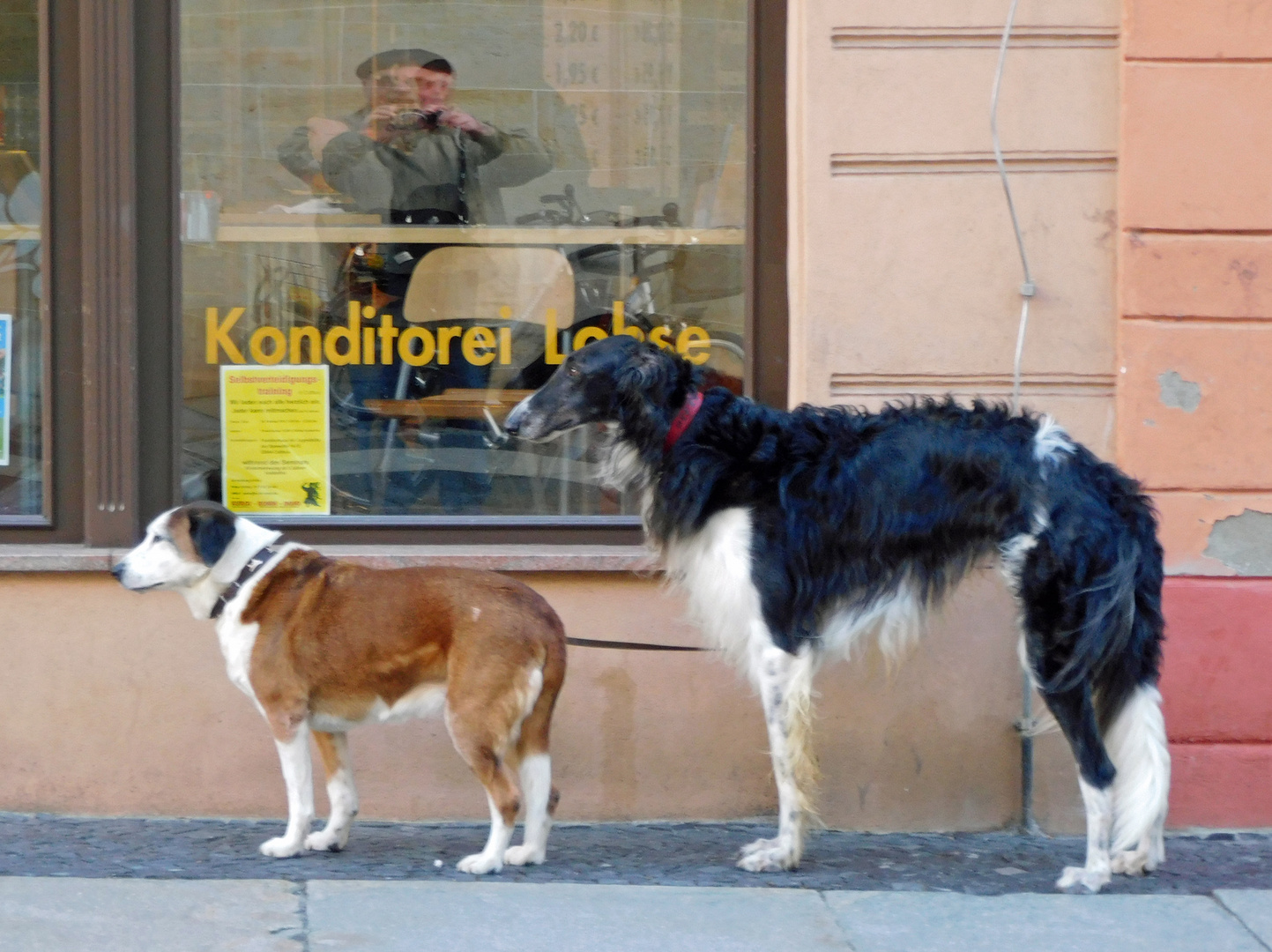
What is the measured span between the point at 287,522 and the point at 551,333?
4.13ft

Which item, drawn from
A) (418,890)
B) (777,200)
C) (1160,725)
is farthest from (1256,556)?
(418,890)

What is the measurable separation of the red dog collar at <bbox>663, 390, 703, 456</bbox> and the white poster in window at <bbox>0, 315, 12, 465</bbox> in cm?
267

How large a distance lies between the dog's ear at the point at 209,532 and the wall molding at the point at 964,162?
2.50m

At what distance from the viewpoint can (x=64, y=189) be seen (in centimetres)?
619

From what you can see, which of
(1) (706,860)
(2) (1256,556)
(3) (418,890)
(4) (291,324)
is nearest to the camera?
(3) (418,890)

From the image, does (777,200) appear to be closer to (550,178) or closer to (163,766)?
(550,178)

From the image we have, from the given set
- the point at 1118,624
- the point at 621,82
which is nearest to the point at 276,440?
the point at 621,82

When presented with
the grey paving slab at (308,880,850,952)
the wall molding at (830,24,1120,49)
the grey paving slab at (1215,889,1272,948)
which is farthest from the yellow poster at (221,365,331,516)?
the grey paving slab at (1215,889,1272,948)

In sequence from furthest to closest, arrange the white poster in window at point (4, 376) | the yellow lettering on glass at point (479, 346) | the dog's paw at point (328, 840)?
the yellow lettering on glass at point (479, 346) → the white poster in window at point (4, 376) → the dog's paw at point (328, 840)

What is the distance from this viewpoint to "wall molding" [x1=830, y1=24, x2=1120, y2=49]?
19.7 ft

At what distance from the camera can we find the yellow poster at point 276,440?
6.41 metres

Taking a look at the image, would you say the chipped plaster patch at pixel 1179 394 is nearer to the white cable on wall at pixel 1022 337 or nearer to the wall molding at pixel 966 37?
the white cable on wall at pixel 1022 337

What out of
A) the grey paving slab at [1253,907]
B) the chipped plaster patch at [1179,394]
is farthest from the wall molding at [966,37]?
the grey paving slab at [1253,907]

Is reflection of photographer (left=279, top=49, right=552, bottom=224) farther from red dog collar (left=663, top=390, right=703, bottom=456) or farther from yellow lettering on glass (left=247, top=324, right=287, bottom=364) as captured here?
red dog collar (left=663, top=390, right=703, bottom=456)
